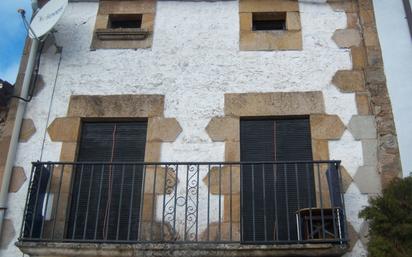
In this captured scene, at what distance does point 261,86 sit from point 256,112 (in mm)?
382

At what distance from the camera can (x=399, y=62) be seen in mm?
→ 6629

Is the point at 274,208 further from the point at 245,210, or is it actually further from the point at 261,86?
the point at 261,86

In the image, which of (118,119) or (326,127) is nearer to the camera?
(326,127)

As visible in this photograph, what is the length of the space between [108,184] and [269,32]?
9.51 ft

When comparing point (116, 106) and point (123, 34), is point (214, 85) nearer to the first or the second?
point (116, 106)

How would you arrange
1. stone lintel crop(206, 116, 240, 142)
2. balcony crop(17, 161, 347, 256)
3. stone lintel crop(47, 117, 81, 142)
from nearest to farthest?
balcony crop(17, 161, 347, 256) < stone lintel crop(206, 116, 240, 142) < stone lintel crop(47, 117, 81, 142)

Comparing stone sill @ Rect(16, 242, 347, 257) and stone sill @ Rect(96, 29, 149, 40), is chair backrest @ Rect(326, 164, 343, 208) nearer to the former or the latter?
stone sill @ Rect(16, 242, 347, 257)

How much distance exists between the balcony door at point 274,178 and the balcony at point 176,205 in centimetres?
1

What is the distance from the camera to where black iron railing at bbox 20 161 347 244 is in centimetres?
588

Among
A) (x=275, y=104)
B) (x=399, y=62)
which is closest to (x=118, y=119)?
(x=275, y=104)

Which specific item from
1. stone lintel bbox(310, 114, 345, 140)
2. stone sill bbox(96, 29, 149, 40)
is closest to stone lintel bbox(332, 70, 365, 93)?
stone lintel bbox(310, 114, 345, 140)

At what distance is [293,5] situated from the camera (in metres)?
7.23

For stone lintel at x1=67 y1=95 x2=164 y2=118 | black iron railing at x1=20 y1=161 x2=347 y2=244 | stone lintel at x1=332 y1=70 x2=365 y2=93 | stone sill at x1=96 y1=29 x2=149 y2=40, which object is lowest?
black iron railing at x1=20 y1=161 x2=347 y2=244

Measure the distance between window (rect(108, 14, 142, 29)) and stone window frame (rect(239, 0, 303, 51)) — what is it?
144 centimetres
